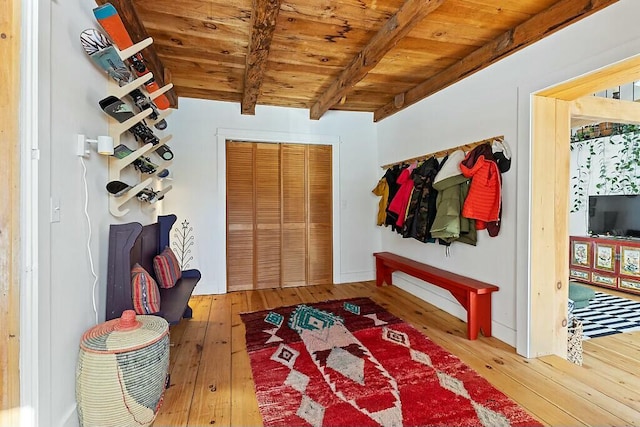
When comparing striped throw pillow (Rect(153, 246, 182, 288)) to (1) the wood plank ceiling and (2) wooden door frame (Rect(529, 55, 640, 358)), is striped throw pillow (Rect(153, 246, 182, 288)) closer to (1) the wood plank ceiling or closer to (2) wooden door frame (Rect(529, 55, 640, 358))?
(1) the wood plank ceiling

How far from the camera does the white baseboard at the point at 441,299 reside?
7.73 ft

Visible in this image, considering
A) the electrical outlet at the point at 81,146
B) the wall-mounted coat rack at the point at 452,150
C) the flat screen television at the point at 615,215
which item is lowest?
the flat screen television at the point at 615,215

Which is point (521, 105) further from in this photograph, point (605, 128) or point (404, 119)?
point (605, 128)

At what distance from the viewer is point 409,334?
98.0 inches

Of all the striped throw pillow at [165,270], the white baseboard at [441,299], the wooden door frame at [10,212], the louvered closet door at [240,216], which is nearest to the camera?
the wooden door frame at [10,212]

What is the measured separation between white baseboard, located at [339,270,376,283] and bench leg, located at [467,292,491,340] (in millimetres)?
1849

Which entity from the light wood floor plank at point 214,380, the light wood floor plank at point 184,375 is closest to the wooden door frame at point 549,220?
the light wood floor plank at point 214,380

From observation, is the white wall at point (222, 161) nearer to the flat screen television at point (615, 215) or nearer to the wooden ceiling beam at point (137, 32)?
the wooden ceiling beam at point (137, 32)

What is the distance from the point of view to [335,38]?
233 cm

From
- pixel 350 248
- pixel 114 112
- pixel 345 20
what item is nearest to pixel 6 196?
pixel 114 112

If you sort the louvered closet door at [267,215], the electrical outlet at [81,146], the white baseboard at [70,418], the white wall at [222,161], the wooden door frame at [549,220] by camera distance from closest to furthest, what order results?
the white baseboard at [70,418], the electrical outlet at [81,146], the wooden door frame at [549,220], the white wall at [222,161], the louvered closet door at [267,215]

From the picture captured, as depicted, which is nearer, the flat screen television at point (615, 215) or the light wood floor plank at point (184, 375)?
the light wood floor plank at point (184, 375)

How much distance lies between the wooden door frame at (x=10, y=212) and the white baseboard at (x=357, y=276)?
337 cm

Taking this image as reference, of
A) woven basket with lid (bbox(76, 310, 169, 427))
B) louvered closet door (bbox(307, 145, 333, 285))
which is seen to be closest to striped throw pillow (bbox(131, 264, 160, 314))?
woven basket with lid (bbox(76, 310, 169, 427))
